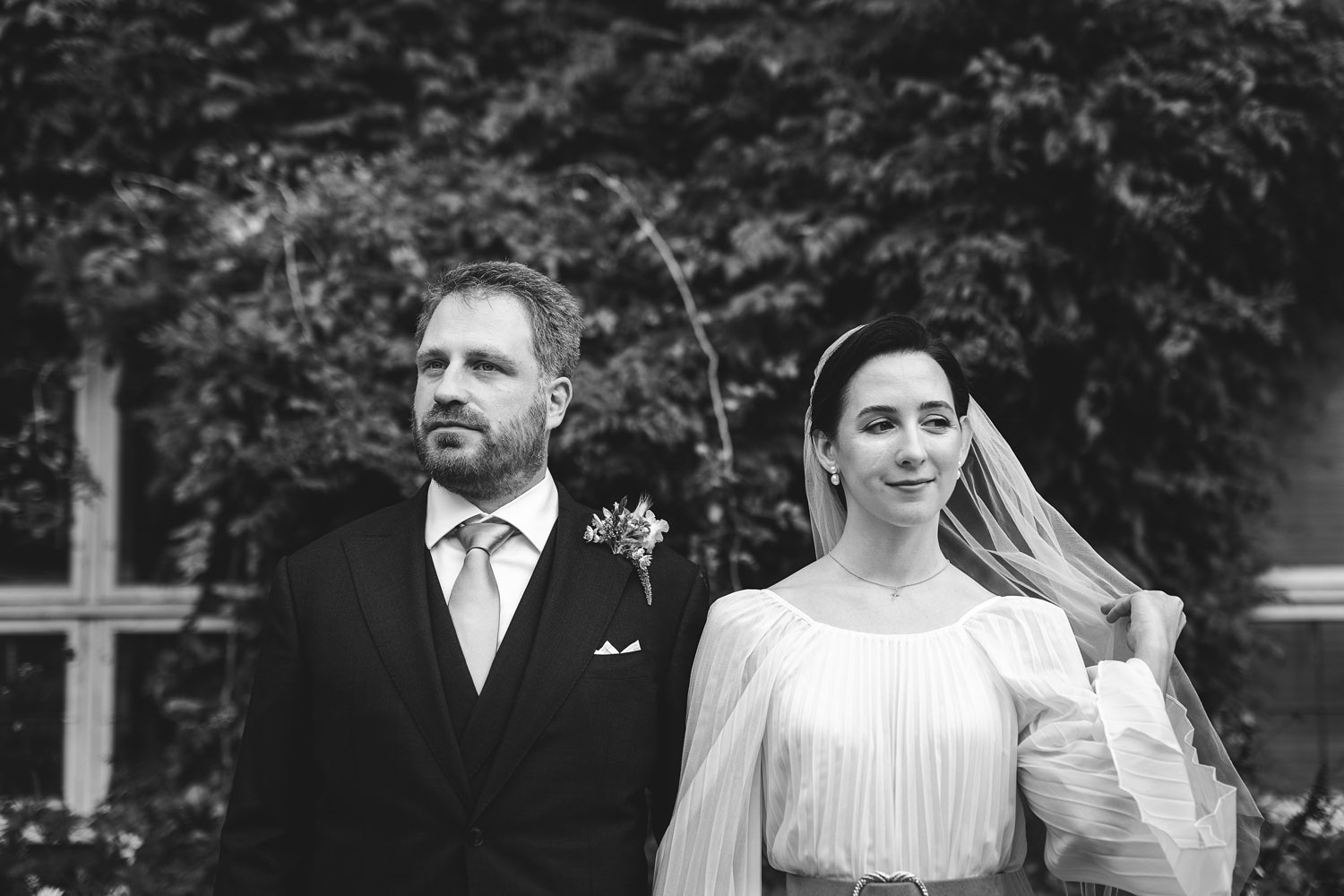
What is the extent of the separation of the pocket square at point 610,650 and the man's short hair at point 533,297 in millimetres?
676

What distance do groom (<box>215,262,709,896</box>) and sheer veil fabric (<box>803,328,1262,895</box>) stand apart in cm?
44

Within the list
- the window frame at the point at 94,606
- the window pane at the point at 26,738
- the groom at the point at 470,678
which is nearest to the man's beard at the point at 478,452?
the groom at the point at 470,678

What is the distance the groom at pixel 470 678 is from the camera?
2.24 metres

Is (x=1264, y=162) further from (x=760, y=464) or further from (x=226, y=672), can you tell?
(x=226, y=672)

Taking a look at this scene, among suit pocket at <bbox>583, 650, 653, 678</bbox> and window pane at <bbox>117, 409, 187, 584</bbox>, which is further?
window pane at <bbox>117, 409, 187, 584</bbox>

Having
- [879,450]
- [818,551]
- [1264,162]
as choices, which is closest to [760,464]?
[818,551]

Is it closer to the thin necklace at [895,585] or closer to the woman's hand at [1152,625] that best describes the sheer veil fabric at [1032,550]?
the woman's hand at [1152,625]

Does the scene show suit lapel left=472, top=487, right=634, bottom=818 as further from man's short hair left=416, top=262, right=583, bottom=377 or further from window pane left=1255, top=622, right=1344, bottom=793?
window pane left=1255, top=622, right=1344, bottom=793

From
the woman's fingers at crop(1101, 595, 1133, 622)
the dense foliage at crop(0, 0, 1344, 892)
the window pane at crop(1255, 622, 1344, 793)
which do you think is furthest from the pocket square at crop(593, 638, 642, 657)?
the window pane at crop(1255, 622, 1344, 793)

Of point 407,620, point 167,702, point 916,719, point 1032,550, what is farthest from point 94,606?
point 1032,550

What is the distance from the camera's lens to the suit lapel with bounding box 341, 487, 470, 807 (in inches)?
88.5

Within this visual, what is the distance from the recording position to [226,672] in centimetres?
437

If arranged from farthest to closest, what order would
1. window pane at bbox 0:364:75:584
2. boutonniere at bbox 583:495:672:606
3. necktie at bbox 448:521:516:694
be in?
window pane at bbox 0:364:75:584, boutonniere at bbox 583:495:672:606, necktie at bbox 448:521:516:694

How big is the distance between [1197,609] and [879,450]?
243 cm
